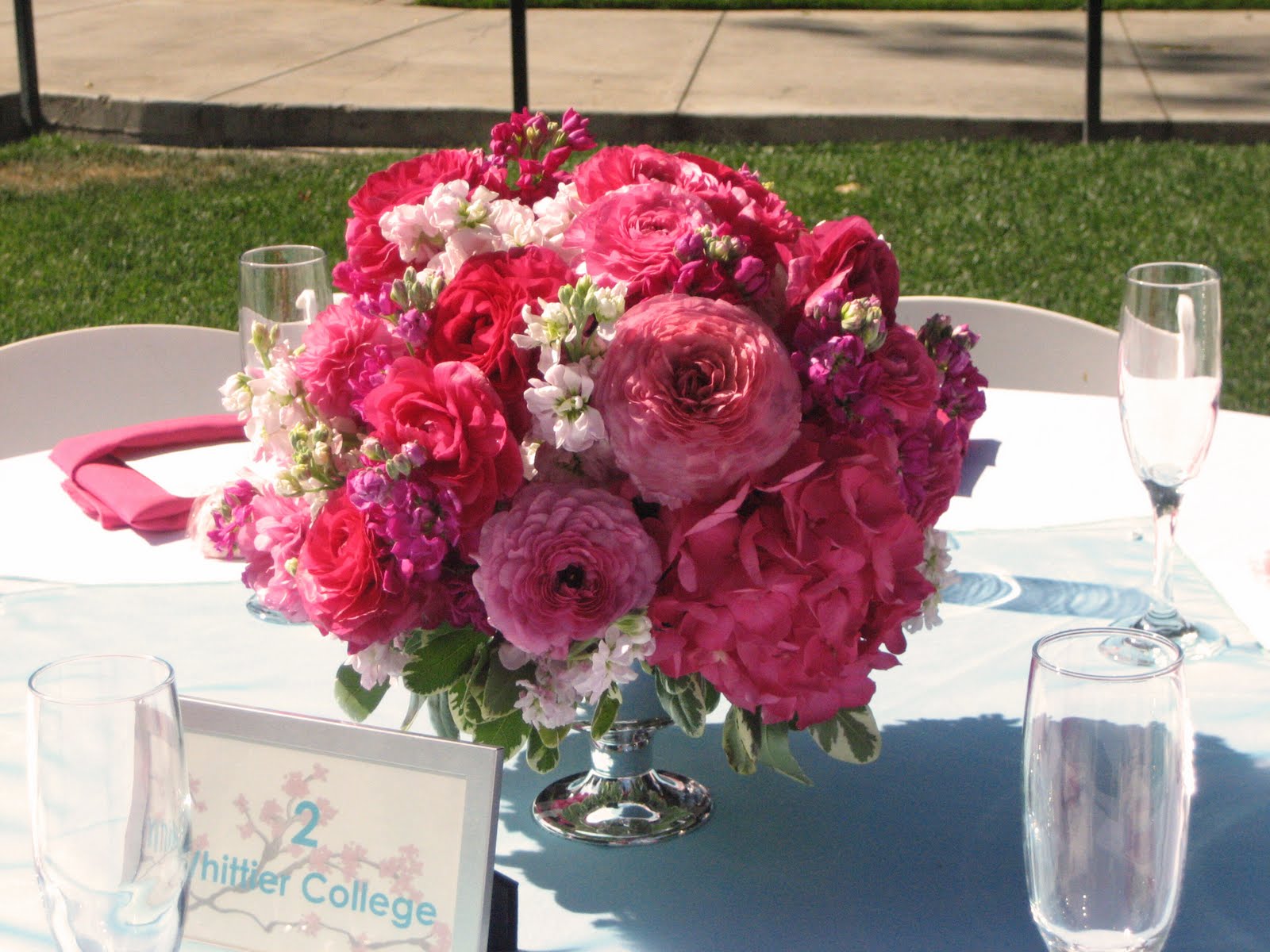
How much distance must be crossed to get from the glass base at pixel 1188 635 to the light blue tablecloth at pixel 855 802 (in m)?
0.03

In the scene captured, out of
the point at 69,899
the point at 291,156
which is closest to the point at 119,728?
the point at 69,899

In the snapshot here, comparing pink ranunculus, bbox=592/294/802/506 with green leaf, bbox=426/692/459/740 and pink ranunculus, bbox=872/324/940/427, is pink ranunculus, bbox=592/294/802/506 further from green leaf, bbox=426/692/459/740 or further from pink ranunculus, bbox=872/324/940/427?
green leaf, bbox=426/692/459/740

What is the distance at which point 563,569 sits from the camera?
1.12 metres

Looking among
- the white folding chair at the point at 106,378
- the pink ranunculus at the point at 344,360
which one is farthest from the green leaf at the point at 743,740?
the white folding chair at the point at 106,378

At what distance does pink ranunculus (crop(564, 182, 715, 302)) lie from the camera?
3.86 ft

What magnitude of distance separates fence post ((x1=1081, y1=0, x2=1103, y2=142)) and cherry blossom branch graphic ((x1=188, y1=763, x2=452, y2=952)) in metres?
6.20

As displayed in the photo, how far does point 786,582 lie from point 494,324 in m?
0.26

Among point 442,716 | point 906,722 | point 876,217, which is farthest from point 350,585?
Result: point 876,217

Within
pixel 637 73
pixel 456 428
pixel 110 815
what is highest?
pixel 456 428

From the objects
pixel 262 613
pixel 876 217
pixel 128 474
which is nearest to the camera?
pixel 262 613

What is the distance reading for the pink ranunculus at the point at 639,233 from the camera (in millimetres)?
1177

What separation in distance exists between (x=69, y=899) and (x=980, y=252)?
5.49m

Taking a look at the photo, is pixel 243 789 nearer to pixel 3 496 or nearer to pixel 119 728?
pixel 119 728

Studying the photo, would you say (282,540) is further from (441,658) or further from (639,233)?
(639,233)
